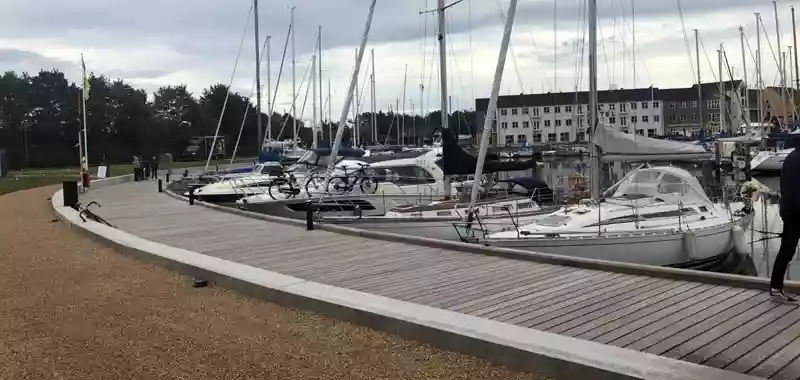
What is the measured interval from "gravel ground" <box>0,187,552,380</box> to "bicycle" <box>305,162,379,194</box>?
12.7 m

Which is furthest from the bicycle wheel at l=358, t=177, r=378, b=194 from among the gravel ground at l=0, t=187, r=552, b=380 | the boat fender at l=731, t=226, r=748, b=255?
the gravel ground at l=0, t=187, r=552, b=380

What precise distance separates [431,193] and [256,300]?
48.3ft

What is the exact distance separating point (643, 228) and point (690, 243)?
3.04ft

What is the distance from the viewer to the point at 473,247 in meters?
10.6

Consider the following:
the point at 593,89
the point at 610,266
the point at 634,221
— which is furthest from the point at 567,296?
the point at 593,89

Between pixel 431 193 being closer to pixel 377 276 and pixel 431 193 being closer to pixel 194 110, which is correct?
pixel 377 276

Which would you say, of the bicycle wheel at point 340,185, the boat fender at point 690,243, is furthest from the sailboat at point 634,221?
the bicycle wheel at point 340,185

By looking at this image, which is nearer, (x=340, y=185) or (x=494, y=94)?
(x=494, y=94)

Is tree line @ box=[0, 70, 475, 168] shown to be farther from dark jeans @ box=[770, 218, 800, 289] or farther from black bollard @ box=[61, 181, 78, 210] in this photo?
dark jeans @ box=[770, 218, 800, 289]

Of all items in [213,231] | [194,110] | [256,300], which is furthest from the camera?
[194,110]

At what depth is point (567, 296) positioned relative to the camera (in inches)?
292

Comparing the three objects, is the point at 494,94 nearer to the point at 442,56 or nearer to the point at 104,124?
the point at 442,56

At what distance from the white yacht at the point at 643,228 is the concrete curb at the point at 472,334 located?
622 centimetres

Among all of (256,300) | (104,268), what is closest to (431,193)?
(104,268)
